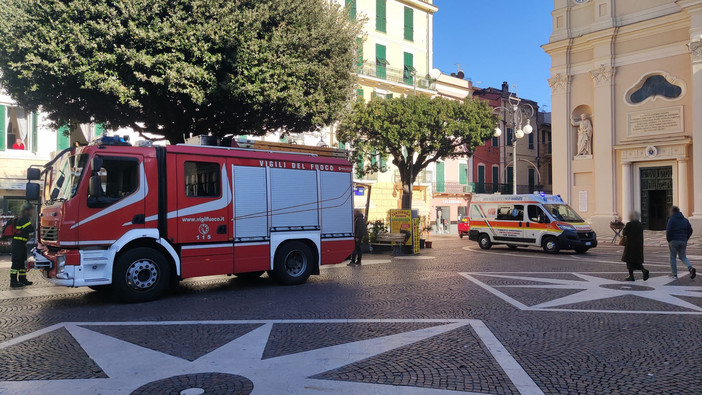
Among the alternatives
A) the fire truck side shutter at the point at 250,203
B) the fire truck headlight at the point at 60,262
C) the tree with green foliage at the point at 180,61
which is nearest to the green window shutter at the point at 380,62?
the tree with green foliage at the point at 180,61

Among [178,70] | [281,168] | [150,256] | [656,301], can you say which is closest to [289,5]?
[178,70]

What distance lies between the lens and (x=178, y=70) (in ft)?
42.2

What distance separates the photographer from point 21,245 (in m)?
10.9

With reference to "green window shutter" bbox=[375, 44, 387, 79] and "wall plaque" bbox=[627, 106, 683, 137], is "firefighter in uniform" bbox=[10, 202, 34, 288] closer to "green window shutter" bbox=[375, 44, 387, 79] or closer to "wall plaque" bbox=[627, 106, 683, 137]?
"green window shutter" bbox=[375, 44, 387, 79]

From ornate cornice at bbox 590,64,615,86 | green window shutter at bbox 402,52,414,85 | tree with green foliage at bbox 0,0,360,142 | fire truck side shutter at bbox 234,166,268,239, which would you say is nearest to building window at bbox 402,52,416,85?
green window shutter at bbox 402,52,414,85

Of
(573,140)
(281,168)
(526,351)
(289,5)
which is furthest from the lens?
(573,140)

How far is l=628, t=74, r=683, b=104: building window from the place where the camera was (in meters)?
28.4

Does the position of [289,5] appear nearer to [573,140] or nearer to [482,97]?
[573,140]

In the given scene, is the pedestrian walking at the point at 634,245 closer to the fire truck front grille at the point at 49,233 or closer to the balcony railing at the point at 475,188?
the fire truck front grille at the point at 49,233

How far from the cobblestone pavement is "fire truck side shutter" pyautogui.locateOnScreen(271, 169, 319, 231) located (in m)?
1.37

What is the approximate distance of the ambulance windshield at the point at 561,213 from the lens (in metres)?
19.7

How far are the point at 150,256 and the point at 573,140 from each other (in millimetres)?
30161

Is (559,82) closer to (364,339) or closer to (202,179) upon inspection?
(202,179)

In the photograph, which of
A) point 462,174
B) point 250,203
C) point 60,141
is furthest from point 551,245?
point 462,174
